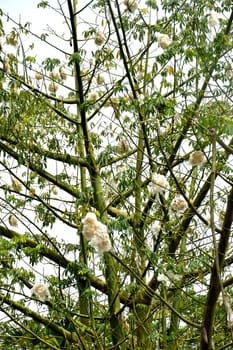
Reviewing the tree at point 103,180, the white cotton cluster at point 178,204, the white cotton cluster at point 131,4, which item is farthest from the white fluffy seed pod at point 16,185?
the white cotton cluster at point 178,204

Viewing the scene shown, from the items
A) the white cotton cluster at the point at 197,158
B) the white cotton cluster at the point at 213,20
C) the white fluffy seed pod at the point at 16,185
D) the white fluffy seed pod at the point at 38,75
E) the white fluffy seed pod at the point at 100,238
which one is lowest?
the white fluffy seed pod at the point at 100,238

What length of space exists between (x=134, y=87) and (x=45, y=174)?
1.05 metres

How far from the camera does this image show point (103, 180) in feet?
11.6

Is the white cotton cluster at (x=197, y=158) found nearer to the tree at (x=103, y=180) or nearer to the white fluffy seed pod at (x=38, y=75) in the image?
the tree at (x=103, y=180)

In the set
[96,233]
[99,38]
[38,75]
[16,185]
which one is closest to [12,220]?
[16,185]

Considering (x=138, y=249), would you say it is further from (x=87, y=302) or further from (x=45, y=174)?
(x=45, y=174)

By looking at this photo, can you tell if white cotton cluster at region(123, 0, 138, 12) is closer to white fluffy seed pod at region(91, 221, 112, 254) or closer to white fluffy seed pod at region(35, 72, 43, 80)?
white fluffy seed pod at region(35, 72, 43, 80)

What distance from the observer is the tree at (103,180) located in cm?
339

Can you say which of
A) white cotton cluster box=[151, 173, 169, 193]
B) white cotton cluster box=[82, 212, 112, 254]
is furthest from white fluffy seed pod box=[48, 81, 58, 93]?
white cotton cluster box=[82, 212, 112, 254]

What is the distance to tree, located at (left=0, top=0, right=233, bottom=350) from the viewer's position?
11.1 ft

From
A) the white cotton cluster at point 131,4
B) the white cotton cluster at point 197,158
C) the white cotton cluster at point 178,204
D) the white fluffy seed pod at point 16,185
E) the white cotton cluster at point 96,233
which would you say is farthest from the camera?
the white fluffy seed pod at point 16,185

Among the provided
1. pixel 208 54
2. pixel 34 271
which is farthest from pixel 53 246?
pixel 208 54

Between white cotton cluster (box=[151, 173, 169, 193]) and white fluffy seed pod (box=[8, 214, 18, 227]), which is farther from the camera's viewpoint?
white fluffy seed pod (box=[8, 214, 18, 227])

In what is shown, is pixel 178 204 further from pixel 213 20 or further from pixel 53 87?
pixel 53 87
